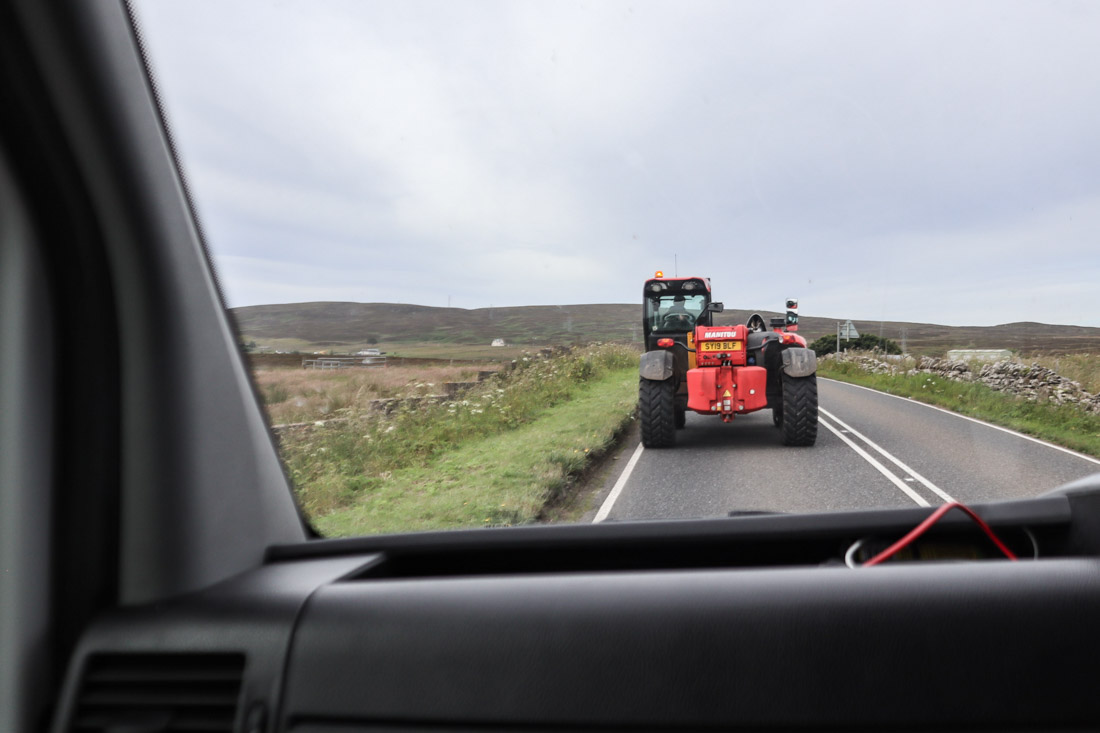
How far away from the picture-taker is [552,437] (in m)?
4.85

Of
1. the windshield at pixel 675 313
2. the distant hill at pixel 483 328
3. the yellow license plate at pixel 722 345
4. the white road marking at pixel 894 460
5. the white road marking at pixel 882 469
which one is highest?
the windshield at pixel 675 313

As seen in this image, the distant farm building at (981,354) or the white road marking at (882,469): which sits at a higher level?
the distant farm building at (981,354)

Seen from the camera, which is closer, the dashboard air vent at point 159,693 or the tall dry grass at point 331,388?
the dashboard air vent at point 159,693

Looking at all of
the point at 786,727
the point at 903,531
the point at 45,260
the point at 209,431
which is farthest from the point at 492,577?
the point at 45,260

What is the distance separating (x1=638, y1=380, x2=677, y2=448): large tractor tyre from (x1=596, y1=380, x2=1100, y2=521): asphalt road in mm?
355

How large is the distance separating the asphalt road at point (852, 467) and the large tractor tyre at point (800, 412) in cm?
11

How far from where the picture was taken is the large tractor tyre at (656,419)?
27.8 ft

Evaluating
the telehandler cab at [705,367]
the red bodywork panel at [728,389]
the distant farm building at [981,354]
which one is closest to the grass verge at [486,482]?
the distant farm building at [981,354]

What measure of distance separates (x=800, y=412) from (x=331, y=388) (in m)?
5.76

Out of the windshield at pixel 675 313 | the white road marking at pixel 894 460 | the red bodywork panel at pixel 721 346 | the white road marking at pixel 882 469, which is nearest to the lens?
the white road marking at pixel 894 460

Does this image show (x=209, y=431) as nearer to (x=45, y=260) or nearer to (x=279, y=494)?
(x=279, y=494)

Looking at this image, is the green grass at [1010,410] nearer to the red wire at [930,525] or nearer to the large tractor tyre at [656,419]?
the red wire at [930,525]

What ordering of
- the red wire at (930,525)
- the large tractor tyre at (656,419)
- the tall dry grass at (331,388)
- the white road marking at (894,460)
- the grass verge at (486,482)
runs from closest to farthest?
the red wire at (930,525), the tall dry grass at (331,388), the grass verge at (486,482), the white road marking at (894,460), the large tractor tyre at (656,419)

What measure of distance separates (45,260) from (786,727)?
6.05 ft
